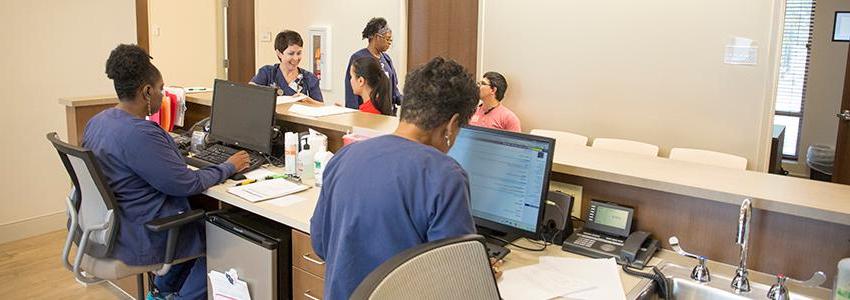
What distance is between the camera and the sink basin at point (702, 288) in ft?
5.62

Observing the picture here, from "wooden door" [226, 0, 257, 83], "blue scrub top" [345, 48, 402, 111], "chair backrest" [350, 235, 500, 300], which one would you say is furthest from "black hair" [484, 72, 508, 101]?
"wooden door" [226, 0, 257, 83]

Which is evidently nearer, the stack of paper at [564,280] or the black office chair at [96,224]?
the stack of paper at [564,280]

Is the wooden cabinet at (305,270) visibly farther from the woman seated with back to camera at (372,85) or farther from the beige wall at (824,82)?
the beige wall at (824,82)

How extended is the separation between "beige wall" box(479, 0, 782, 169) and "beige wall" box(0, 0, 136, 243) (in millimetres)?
2600

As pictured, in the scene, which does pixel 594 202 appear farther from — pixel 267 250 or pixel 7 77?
pixel 7 77

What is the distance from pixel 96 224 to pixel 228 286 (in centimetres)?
52

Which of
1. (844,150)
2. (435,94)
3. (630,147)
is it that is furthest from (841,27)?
(435,94)

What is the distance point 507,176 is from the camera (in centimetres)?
199

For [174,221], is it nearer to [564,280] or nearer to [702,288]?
[564,280]

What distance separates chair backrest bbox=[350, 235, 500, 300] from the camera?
1.07m

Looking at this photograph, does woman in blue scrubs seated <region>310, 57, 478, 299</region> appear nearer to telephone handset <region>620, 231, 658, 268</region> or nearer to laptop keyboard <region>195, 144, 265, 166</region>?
telephone handset <region>620, 231, 658, 268</region>

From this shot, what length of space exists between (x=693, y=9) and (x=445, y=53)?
1862 millimetres

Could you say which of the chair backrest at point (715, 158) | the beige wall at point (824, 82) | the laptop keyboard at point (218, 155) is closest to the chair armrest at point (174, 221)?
the laptop keyboard at point (218, 155)

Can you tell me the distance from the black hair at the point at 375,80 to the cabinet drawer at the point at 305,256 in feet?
4.27
